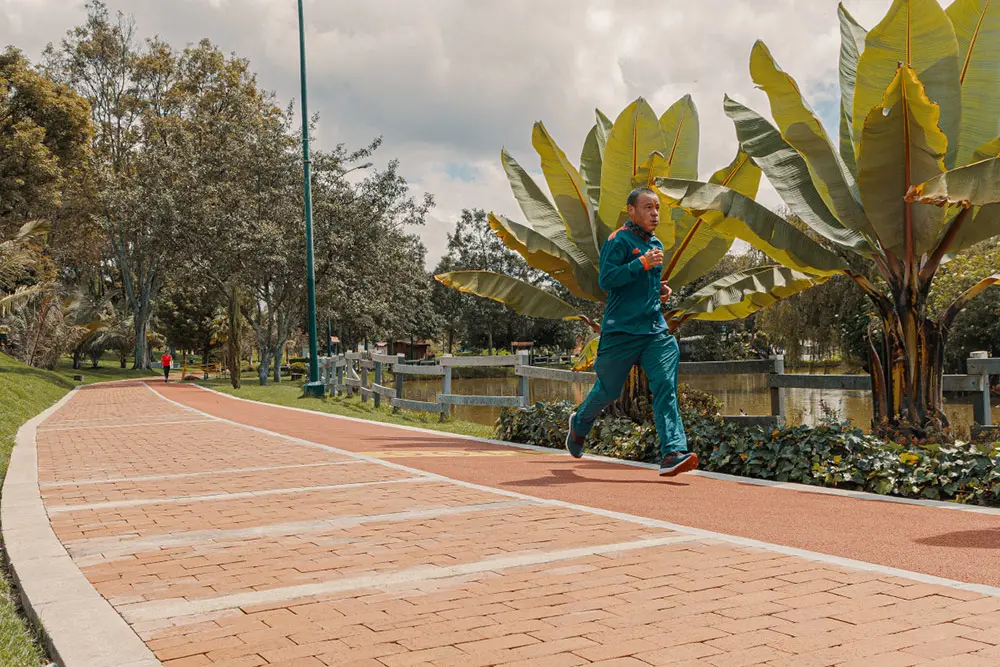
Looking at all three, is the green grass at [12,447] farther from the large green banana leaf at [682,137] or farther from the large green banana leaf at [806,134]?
the large green banana leaf at [682,137]

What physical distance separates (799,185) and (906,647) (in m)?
6.60

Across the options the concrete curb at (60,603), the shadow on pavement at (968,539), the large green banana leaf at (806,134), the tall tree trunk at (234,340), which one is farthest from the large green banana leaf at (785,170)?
the tall tree trunk at (234,340)

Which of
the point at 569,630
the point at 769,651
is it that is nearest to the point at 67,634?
the point at 569,630

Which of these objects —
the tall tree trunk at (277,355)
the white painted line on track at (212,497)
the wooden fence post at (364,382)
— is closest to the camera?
the white painted line on track at (212,497)

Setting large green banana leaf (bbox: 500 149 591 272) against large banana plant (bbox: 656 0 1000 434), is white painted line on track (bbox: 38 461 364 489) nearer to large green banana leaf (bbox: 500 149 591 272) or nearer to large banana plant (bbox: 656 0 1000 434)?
large banana plant (bbox: 656 0 1000 434)

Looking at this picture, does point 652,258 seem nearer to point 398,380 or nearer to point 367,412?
point 398,380

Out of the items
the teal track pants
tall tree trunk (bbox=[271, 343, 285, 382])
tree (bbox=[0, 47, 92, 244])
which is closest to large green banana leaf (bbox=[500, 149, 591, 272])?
the teal track pants

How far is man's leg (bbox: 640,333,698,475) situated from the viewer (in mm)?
6863

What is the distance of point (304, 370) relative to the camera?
2000 inches

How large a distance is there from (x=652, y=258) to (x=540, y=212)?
17.2ft

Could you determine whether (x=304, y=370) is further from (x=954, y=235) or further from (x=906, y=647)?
(x=906, y=647)

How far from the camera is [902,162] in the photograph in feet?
25.1

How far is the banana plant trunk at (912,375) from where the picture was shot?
779 centimetres

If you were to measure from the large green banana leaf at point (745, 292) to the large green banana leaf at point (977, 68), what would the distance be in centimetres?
204
